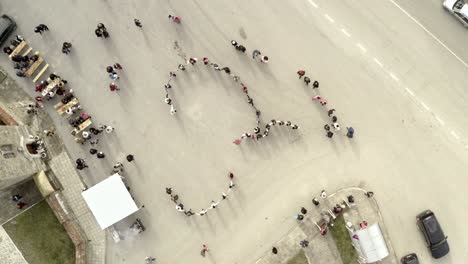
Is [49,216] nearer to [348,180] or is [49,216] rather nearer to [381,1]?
[348,180]

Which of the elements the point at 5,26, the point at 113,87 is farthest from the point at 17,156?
the point at 5,26

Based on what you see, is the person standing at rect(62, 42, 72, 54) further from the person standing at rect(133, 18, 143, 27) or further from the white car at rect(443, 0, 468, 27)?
the white car at rect(443, 0, 468, 27)

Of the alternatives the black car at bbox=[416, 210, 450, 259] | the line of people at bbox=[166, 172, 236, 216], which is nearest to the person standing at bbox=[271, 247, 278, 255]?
the line of people at bbox=[166, 172, 236, 216]

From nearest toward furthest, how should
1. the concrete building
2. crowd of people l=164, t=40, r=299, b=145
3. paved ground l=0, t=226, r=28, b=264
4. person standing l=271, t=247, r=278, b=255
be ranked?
1. the concrete building
2. paved ground l=0, t=226, r=28, b=264
3. person standing l=271, t=247, r=278, b=255
4. crowd of people l=164, t=40, r=299, b=145

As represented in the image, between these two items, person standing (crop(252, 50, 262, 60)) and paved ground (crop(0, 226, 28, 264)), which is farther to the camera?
person standing (crop(252, 50, 262, 60))

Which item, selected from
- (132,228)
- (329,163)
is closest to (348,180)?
(329,163)

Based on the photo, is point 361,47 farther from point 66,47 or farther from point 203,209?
point 66,47

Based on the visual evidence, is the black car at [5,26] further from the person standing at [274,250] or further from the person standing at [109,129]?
the person standing at [274,250]

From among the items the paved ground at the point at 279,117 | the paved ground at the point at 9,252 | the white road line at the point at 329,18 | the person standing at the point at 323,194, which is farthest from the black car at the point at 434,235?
the paved ground at the point at 9,252
